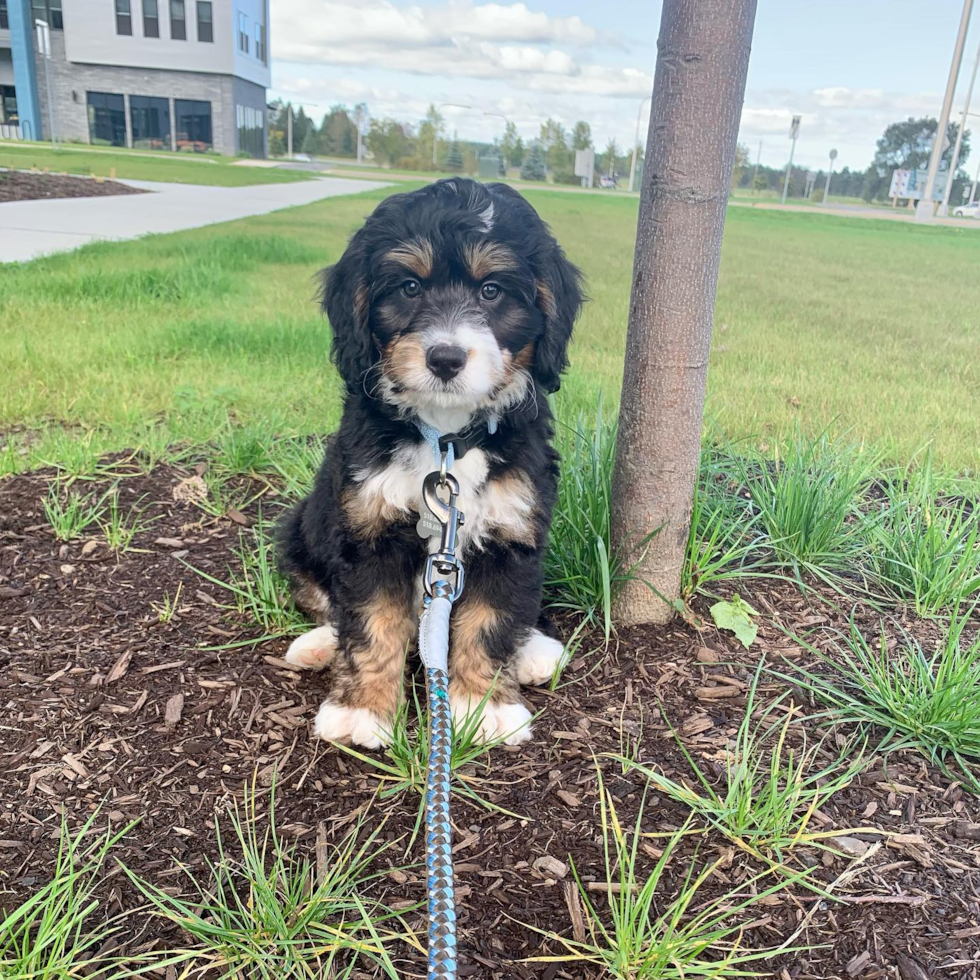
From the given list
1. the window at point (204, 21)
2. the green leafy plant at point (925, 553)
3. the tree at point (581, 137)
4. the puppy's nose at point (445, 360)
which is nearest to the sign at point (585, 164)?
the tree at point (581, 137)

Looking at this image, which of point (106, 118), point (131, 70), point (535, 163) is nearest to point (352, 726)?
point (131, 70)

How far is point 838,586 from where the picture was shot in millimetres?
3201

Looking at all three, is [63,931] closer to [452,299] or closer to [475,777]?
[475,777]

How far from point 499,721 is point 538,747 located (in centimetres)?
15

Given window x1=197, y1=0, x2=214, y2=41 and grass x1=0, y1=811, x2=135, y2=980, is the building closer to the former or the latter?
window x1=197, y1=0, x2=214, y2=41

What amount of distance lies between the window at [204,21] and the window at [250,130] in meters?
4.98

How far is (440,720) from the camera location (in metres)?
1.85

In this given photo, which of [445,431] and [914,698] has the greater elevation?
[445,431]

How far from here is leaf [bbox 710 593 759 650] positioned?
9.36 ft

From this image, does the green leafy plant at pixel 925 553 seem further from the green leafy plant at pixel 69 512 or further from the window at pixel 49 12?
the window at pixel 49 12

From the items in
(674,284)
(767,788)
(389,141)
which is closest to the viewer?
(767,788)

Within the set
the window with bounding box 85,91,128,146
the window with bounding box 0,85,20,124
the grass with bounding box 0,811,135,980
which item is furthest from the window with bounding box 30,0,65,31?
the grass with bounding box 0,811,135,980

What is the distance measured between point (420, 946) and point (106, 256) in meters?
11.0

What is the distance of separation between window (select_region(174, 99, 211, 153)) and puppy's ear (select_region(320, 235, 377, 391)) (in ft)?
201
